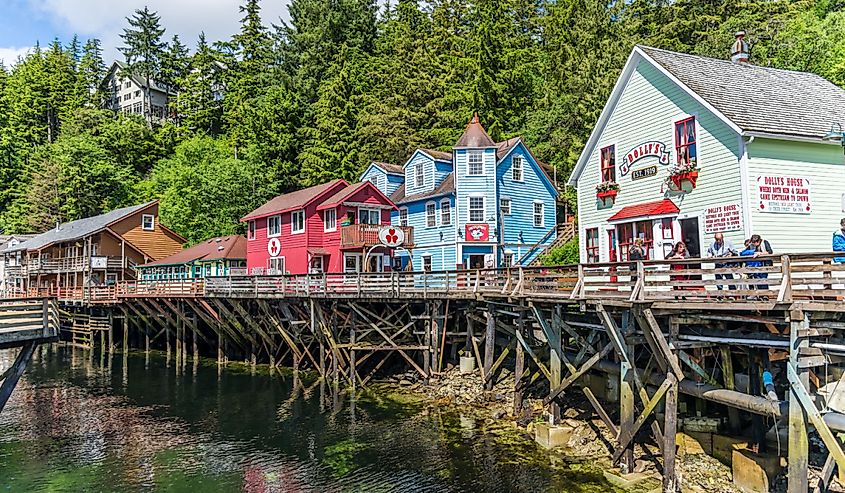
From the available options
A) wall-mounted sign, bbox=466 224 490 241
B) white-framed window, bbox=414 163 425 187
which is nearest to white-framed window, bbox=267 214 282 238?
white-framed window, bbox=414 163 425 187

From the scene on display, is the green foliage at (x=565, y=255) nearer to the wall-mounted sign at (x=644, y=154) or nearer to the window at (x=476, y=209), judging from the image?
the window at (x=476, y=209)

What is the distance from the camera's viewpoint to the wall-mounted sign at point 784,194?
15.5 metres

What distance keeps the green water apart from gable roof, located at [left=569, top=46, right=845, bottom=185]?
10.2m

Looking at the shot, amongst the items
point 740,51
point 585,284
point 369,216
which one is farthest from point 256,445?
point 740,51

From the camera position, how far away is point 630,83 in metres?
19.6

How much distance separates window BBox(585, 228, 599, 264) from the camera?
21219mm

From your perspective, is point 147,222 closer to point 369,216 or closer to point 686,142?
point 369,216

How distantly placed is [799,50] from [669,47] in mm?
7678

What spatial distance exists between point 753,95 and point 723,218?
431 cm

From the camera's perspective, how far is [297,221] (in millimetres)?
32438

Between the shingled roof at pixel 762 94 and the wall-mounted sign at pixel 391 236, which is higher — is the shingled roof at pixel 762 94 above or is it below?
above

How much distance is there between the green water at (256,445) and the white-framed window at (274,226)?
38.1 ft

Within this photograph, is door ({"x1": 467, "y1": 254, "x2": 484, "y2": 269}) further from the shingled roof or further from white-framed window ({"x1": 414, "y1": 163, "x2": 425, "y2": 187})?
the shingled roof

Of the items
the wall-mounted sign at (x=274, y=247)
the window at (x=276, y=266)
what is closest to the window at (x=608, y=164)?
the window at (x=276, y=266)
